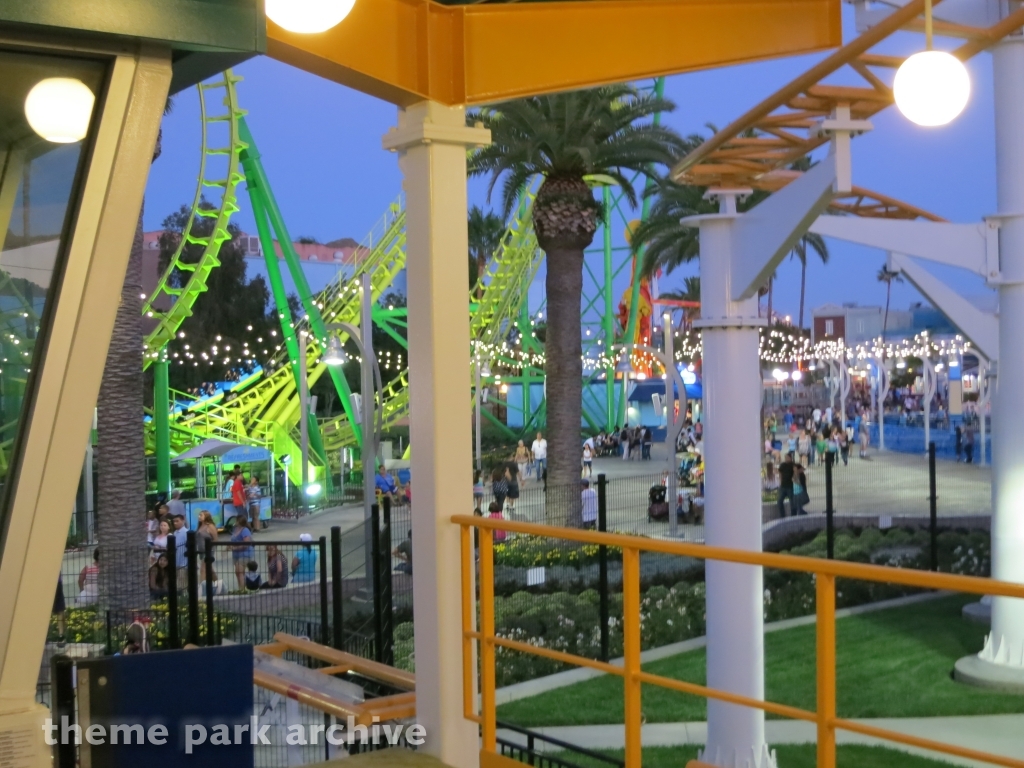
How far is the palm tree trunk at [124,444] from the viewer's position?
→ 1445 centimetres

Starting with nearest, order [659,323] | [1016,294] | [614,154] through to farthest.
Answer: [1016,294] < [614,154] < [659,323]

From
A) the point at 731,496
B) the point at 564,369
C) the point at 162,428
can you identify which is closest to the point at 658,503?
the point at 564,369

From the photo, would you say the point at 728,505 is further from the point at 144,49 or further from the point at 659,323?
the point at 659,323

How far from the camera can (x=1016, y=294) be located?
39.1 ft

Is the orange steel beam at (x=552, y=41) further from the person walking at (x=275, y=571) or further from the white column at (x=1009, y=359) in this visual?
the person walking at (x=275, y=571)

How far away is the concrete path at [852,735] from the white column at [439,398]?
24.1 feet

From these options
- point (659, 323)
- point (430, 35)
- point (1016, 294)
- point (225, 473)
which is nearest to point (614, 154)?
point (1016, 294)

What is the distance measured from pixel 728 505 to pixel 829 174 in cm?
251

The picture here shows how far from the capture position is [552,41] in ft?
17.4

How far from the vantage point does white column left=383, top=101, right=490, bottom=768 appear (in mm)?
4988

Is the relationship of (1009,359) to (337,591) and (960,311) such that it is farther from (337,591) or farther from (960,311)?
(337,591)

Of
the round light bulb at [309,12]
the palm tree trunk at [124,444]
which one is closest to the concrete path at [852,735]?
the palm tree trunk at [124,444]

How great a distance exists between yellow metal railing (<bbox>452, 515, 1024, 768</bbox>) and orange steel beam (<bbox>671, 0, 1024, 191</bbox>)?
3.54 m

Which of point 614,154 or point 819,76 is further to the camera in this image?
point 614,154
